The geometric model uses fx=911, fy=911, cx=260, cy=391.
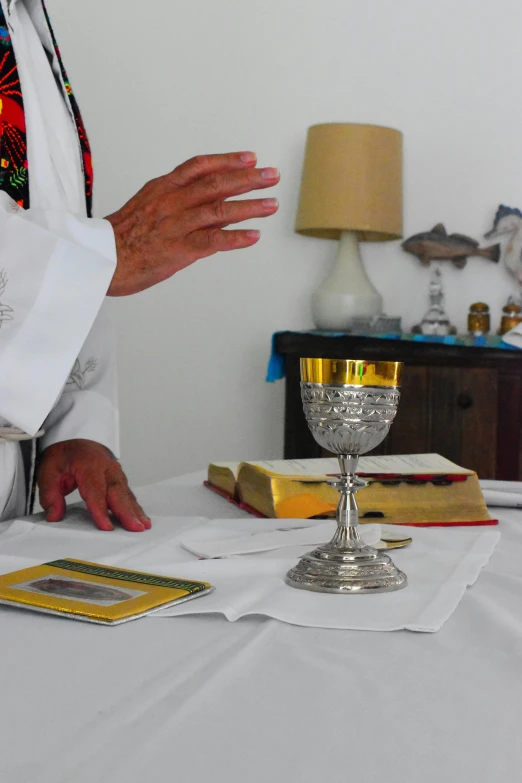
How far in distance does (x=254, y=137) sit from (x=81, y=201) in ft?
7.09

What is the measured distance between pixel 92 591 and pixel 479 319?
2467mm

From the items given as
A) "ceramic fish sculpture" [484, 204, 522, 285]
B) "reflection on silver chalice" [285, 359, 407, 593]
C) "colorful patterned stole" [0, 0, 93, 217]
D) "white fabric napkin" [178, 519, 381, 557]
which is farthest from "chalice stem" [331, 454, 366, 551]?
"ceramic fish sculpture" [484, 204, 522, 285]

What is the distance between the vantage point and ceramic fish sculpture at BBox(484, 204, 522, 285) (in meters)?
3.06

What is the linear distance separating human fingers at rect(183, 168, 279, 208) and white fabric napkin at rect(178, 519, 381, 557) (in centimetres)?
35

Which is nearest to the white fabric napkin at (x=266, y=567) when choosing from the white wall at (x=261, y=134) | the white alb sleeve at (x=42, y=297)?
the white alb sleeve at (x=42, y=297)

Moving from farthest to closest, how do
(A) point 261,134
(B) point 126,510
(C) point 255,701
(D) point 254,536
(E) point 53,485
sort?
(A) point 261,134, (E) point 53,485, (B) point 126,510, (D) point 254,536, (C) point 255,701

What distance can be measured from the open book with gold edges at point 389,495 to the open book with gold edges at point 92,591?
355 millimetres

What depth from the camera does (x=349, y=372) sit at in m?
0.76

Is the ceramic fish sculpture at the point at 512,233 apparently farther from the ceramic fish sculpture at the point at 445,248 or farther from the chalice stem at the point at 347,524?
the chalice stem at the point at 347,524

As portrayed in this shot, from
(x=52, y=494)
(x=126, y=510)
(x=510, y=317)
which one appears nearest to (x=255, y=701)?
(x=126, y=510)

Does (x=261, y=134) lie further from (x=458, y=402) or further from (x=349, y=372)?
(x=349, y=372)

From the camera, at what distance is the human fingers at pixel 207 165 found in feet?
3.11

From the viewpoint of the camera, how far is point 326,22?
3.33 m

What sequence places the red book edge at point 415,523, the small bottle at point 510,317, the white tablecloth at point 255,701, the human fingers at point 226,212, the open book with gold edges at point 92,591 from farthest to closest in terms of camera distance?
the small bottle at point 510,317, the red book edge at point 415,523, the human fingers at point 226,212, the open book with gold edges at point 92,591, the white tablecloth at point 255,701
